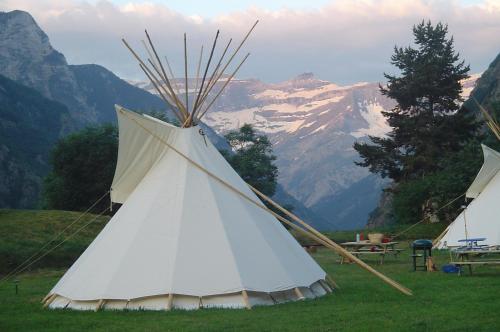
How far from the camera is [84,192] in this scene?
50.2 m

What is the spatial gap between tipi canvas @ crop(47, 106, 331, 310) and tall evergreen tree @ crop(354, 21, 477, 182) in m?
37.4

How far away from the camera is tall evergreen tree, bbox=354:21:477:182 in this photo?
49.4m

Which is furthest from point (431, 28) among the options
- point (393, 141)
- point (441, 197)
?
point (441, 197)

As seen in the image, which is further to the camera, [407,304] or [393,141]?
[393,141]

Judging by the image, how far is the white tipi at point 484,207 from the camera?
2372 cm

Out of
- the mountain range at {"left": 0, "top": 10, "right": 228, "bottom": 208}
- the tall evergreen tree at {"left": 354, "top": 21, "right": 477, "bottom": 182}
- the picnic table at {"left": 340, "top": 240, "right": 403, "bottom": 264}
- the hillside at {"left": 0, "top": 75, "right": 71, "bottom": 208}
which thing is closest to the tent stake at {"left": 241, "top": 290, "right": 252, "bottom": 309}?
the picnic table at {"left": 340, "top": 240, "right": 403, "bottom": 264}

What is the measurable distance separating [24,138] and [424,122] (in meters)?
62.1

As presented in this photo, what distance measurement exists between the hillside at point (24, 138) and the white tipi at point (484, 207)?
5562 centimetres

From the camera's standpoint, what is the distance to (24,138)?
Answer: 9412 cm

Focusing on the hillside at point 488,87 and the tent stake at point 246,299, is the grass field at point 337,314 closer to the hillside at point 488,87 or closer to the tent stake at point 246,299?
the tent stake at point 246,299

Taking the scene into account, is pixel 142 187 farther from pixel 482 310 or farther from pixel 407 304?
pixel 482 310

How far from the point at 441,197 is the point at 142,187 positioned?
26747 millimetres

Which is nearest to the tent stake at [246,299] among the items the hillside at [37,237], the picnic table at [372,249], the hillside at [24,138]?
the picnic table at [372,249]

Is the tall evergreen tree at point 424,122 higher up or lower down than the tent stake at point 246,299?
higher up
